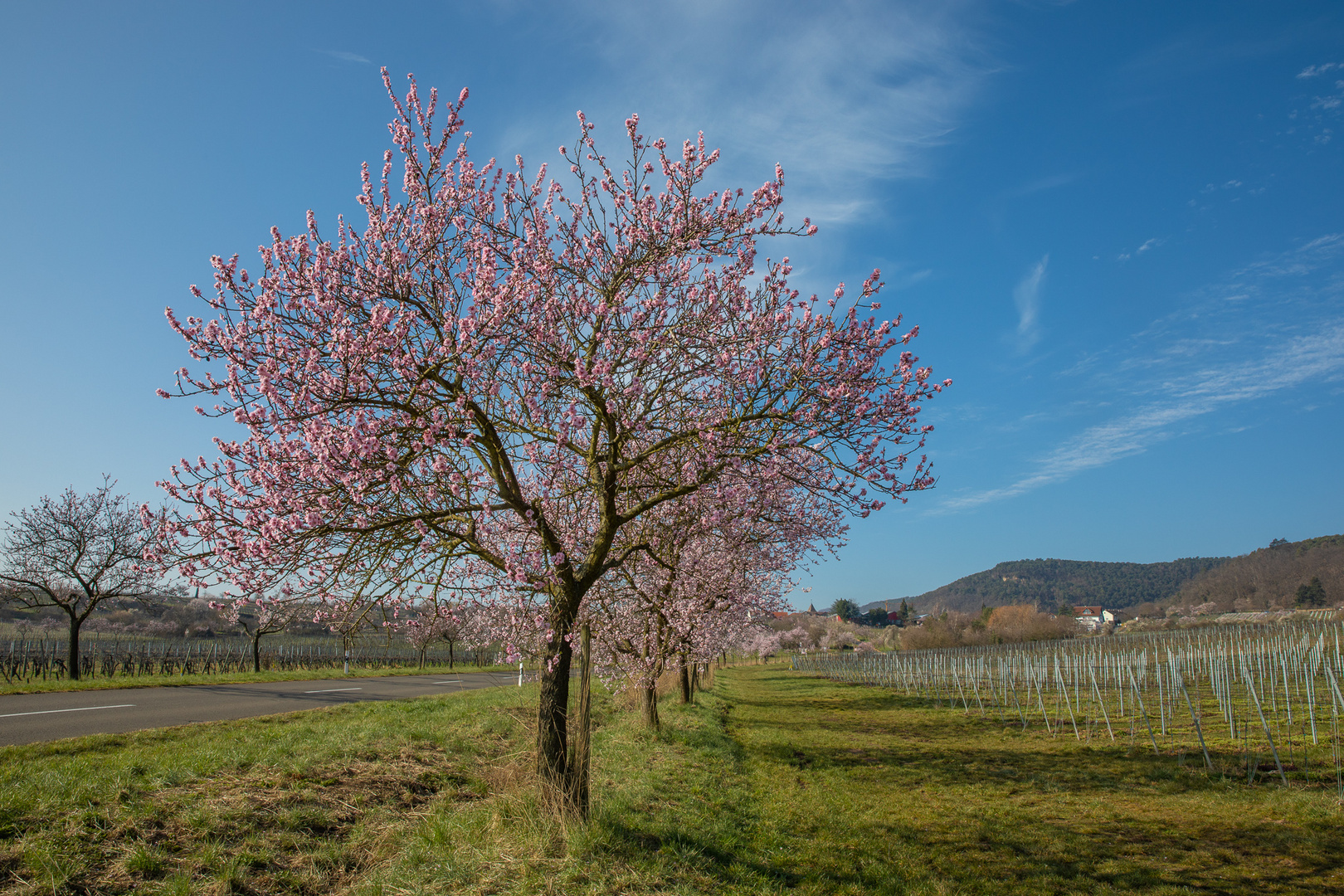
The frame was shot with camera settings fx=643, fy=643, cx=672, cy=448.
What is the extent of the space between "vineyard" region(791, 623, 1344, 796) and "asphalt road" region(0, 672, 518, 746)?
17.7 metres

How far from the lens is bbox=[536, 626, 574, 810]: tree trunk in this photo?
250 inches

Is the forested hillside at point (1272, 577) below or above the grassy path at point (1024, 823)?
below

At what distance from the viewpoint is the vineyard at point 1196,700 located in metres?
11.7

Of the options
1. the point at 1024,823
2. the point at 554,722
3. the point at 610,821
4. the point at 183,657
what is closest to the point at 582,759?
the point at 554,722

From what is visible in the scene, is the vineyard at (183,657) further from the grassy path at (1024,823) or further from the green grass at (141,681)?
the grassy path at (1024,823)

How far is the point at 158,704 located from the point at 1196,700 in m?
25.2

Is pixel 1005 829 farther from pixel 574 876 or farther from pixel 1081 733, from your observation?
pixel 1081 733

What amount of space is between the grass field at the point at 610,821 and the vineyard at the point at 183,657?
766 cm

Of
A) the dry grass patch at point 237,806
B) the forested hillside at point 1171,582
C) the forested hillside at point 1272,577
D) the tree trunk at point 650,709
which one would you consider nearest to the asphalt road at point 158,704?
the dry grass patch at point 237,806

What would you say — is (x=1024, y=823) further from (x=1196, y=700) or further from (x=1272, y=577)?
(x=1272, y=577)

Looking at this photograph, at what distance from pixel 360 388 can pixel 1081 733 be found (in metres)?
18.4

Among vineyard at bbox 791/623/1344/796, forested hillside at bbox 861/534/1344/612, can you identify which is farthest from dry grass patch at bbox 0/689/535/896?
forested hillside at bbox 861/534/1344/612

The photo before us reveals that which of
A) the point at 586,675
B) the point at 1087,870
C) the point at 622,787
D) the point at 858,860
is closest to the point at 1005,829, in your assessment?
the point at 1087,870

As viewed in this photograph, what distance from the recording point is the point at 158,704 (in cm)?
1368
